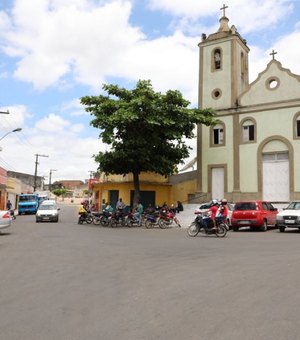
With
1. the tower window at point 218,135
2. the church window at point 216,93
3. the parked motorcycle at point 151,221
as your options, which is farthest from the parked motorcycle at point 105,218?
the church window at point 216,93

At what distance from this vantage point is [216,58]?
3716cm

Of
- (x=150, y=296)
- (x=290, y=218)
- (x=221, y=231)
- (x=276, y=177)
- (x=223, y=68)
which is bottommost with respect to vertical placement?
(x=150, y=296)

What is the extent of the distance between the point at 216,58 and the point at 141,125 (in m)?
11.7

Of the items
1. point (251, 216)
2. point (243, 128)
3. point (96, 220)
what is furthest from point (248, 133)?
point (96, 220)

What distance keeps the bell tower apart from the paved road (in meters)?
25.5

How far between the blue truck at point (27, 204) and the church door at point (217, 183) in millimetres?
21095

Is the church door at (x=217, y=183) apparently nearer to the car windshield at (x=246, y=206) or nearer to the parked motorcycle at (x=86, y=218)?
the parked motorcycle at (x=86, y=218)

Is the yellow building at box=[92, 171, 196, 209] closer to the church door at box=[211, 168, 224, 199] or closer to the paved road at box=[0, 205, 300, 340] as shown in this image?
the church door at box=[211, 168, 224, 199]

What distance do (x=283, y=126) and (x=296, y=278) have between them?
26450mm

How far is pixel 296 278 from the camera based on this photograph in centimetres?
828

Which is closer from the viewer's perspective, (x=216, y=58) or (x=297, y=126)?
(x=297, y=126)

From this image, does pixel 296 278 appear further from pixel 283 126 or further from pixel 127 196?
pixel 127 196

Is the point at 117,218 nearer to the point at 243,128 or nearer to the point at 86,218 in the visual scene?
the point at 86,218

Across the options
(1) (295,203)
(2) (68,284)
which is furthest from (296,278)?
(1) (295,203)
